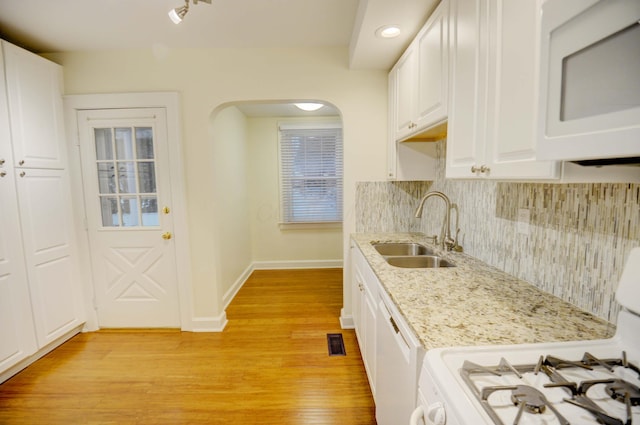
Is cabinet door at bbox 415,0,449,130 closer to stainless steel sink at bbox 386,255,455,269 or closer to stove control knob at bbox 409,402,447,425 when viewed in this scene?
stainless steel sink at bbox 386,255,455,269

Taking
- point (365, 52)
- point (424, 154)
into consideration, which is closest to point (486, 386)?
point (424, 154)

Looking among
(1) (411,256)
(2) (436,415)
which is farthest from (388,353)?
(1) (411,256)

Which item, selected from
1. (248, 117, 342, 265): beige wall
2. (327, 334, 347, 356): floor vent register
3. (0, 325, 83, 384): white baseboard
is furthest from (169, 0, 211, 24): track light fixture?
(248, 117, 342, 265): beige wall

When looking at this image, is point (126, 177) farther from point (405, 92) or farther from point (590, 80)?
point (590, 80)

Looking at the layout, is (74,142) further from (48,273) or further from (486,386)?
(486,386)

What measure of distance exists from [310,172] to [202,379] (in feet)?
10.3

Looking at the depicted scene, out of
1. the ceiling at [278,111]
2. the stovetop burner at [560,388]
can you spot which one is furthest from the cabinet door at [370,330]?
the ceiling at [278,111]

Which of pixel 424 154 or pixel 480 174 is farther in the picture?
pixel 424 154

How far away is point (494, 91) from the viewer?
105 centimetres

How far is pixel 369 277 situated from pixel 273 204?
3106mm

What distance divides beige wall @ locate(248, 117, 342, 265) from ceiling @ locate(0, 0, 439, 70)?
2173 millimetres

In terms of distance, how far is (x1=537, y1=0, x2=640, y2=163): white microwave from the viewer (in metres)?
0.50

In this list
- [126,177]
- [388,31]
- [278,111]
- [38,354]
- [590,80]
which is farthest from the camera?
[278,111]

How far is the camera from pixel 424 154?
7.77 feet
